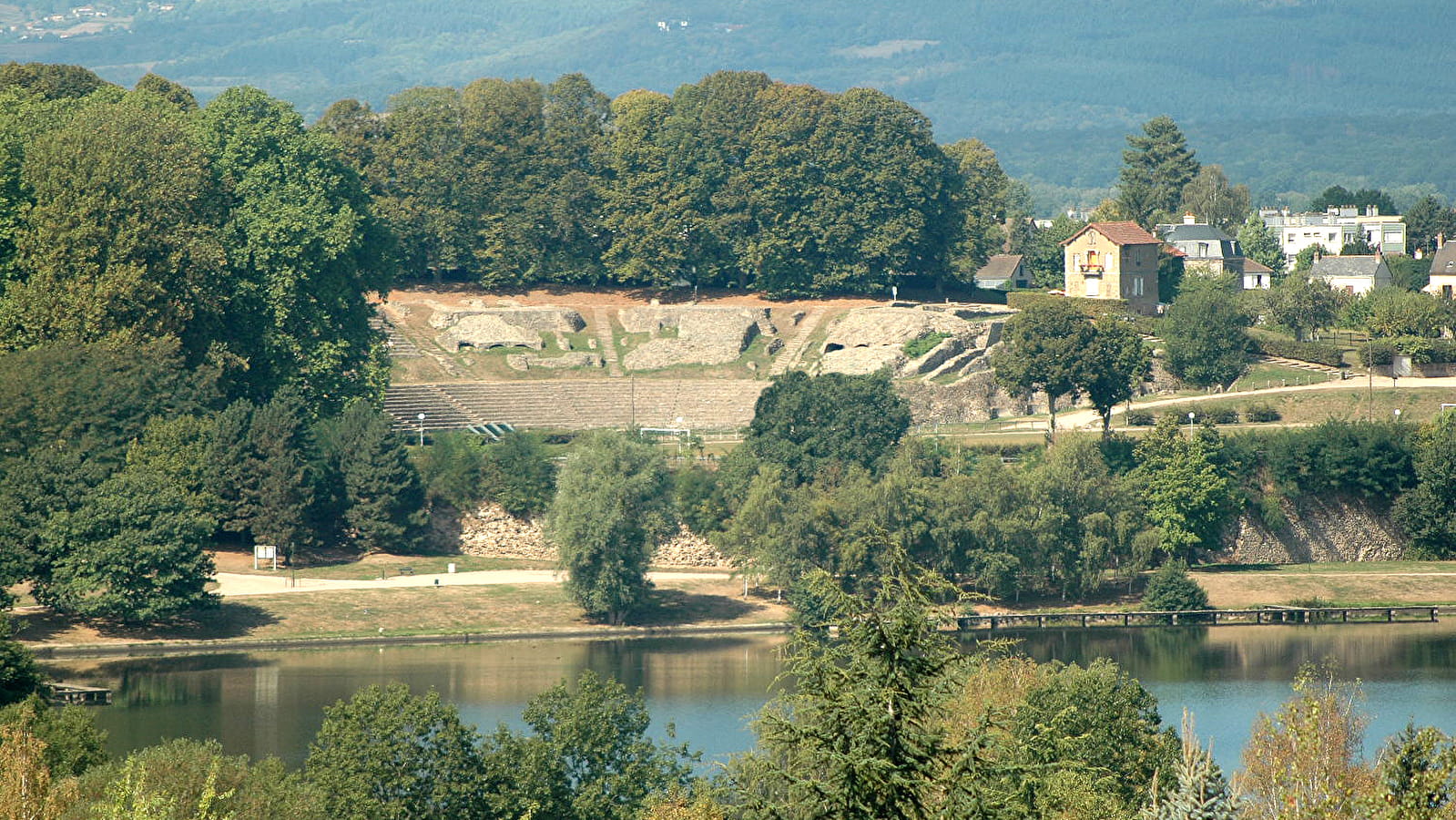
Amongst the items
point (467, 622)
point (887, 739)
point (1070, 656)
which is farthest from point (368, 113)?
point (887, 739)

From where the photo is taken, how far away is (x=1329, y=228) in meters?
149

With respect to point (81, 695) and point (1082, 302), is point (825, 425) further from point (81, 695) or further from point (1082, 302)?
point (81, 695)

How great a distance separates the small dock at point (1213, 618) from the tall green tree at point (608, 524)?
10521mm

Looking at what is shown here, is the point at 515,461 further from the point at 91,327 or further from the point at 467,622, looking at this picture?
the point at 91,327

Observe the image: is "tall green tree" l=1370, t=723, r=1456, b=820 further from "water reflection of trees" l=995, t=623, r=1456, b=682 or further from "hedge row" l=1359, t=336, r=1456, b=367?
"hedge row" l=1359, t=336, r=1456, b=367

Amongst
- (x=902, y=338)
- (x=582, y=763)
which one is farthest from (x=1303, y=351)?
(x=582, y=763)

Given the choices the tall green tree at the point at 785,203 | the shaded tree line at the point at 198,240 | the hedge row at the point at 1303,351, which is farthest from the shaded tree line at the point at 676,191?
the hedge row at the point at 1303,351

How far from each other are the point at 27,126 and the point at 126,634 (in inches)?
985

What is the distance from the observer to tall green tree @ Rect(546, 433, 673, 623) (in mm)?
64125

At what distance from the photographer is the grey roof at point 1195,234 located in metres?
117

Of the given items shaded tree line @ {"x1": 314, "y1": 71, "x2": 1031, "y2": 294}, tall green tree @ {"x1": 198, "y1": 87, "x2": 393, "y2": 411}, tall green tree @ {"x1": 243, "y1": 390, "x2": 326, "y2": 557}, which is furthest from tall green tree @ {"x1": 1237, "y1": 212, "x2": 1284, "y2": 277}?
tall green tree @ {"x1": 243, "y1": 390, "x2": 326, "y2": 557}

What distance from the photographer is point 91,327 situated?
71.9m

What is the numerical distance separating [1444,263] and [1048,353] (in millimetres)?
41909

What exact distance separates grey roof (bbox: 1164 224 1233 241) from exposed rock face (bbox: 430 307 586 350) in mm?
40179
